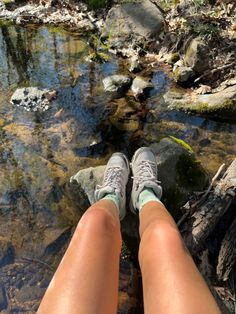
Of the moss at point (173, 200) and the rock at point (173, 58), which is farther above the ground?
the rock at point (173, 58)

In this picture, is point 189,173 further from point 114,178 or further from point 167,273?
point 167,273

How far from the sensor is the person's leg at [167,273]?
1936 mm

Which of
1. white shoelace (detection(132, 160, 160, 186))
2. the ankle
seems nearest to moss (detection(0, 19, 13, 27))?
white shoelace (detection(132, 160, 160, 186))

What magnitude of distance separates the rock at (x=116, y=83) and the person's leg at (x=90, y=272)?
4.00 m

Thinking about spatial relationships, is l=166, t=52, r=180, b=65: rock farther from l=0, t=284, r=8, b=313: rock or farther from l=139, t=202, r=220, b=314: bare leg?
l=0, t=284, r=8, b=313: rock

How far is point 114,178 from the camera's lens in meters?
3.93

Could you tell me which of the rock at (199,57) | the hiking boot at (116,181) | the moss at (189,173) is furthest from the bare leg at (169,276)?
the rock at (199,57)

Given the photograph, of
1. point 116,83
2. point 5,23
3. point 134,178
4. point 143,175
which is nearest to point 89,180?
point 134,178

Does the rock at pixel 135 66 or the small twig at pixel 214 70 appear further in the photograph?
the rock at pixel 135 66

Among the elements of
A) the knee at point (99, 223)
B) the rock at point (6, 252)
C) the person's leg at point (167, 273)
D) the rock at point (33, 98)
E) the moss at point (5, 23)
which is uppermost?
the person's leg at point (167, 273)

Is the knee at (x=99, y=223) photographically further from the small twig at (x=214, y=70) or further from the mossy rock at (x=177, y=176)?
the small twig at (x=214, y=70)

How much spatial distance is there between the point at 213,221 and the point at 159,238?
118 cm

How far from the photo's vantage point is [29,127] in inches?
230

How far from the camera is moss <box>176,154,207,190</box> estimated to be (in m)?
4.08
